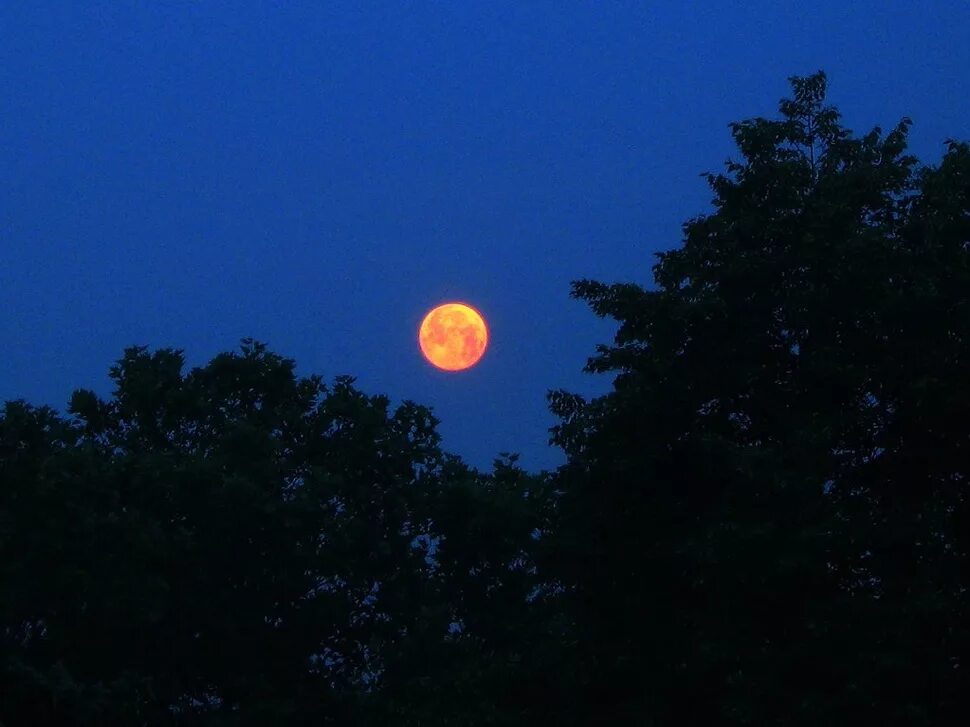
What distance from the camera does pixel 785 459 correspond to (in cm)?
1481

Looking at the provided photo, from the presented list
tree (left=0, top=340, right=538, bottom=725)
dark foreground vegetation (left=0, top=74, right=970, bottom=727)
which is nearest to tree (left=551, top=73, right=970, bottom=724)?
dark foreground vegetation (left=0, top=74, right=970, bottom=727)

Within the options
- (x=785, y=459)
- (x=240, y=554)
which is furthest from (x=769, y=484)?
(x=240, y=554)

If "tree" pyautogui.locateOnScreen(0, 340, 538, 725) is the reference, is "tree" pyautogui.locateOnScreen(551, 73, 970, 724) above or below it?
below

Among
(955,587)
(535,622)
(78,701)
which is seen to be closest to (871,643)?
(955,587)

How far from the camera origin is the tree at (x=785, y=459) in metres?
14.3

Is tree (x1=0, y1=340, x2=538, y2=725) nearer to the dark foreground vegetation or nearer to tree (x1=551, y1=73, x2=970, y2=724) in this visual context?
the dark foreground vegetation

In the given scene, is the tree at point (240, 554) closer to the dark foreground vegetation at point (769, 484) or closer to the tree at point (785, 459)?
the dark foreground vegetation at point (769, 484)

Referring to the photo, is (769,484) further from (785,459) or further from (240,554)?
(240,554)

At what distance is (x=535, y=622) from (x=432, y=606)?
9.67ft

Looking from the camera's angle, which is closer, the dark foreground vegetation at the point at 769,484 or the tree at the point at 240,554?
the dark foreground vegetation at the point at 769,484

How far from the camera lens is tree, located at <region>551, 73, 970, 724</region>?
1427 cm

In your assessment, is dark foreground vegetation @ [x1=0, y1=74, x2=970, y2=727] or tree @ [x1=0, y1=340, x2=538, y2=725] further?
tree @ [x1=0, y1=340, x2=538, y2=725]

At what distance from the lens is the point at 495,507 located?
28.6 m

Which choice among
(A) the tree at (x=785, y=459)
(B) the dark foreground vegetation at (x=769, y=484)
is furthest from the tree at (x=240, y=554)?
(A) the tree at (x=785, y=459)
